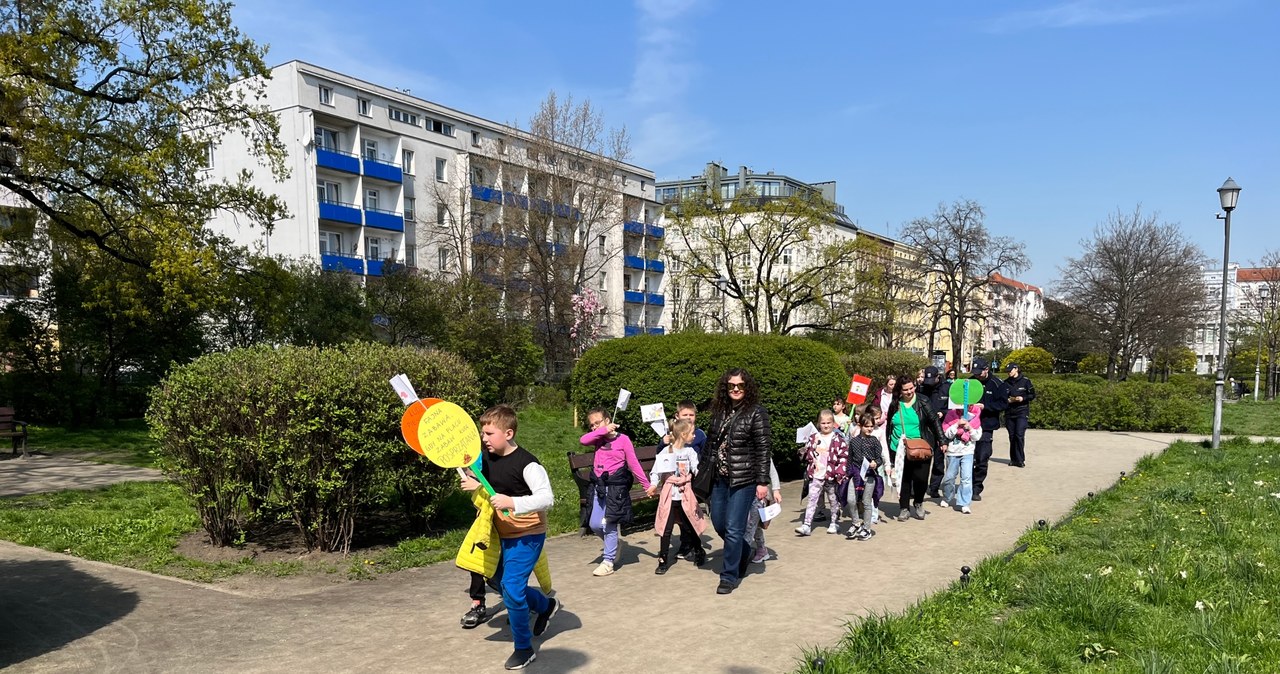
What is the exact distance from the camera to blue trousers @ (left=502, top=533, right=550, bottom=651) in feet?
14.7

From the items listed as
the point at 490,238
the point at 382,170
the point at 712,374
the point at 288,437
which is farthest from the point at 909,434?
the point at 382,170

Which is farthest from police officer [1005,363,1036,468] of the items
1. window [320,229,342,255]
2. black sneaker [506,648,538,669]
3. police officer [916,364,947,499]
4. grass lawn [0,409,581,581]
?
window [320,229,342,255]

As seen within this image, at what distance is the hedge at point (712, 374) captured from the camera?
1194cm

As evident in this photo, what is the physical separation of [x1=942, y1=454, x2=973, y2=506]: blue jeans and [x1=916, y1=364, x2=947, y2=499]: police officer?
20 cm

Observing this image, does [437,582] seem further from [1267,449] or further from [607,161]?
[607,161]

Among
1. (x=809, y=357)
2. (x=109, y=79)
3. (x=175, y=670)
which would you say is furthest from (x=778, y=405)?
(x=109, y=79)

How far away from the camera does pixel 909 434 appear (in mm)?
9438

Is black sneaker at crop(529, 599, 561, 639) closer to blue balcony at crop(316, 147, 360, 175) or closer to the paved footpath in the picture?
the paved footpath

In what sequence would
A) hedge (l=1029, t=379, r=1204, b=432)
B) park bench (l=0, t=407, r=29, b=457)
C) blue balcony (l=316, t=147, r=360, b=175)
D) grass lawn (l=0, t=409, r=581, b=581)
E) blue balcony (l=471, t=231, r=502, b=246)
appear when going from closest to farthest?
grass lawn (l=0, t=409, r=581, b=581)
park bench (l=0, t=407, r=29, b=457)
hedge (l=1029, t=379, r=1204, b=432)
blue balcony (l=471, t=231, r=502, b=246)
blue balcony (l=316, t=147, r=360, b=175)

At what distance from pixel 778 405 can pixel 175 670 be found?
901cm

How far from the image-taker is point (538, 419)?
24.3 m

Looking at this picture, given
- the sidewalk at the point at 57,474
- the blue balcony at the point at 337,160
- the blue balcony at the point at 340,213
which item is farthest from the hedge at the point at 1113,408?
the blue balcony at the point at 337,160

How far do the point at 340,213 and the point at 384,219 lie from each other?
111 inches

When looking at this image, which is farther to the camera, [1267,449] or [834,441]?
[1267,449]
